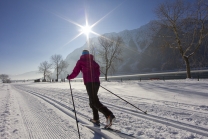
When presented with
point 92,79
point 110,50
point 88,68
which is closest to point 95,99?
point 92,79

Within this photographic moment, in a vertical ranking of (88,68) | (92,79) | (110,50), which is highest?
(110,50)

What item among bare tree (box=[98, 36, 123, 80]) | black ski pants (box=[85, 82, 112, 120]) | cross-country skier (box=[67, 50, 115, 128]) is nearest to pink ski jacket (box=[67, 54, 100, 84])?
cross-country skier (box=[67, 50, 115, 128])

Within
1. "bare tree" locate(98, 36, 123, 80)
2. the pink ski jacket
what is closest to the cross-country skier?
the pink ski jacket

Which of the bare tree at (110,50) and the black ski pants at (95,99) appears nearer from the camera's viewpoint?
the black ski pants at (95,99)

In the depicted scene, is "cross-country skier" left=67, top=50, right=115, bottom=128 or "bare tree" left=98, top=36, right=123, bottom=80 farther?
"bare tree" left=98, top=36, right=123, bottom=80

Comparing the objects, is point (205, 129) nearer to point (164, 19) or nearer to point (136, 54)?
point (164, 19)

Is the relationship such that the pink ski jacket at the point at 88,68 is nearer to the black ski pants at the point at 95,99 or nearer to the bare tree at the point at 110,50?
the black ski pants at the point at 95,99

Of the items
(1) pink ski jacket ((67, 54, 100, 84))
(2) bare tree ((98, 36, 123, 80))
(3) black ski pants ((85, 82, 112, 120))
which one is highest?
(2) bare tree ((98, 36, 123, 80))

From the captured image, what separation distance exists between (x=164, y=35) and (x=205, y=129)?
1889cm

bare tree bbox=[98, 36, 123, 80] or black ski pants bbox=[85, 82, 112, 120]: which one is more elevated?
bare tree bbox=[98, 36, 123, 80]

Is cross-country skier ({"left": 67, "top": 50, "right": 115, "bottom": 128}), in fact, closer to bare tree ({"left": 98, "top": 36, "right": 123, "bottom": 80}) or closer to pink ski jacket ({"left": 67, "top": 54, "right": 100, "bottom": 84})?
pink ski jacket ({"left": 67, "top": 54, "right": 100, "bottom": 84})

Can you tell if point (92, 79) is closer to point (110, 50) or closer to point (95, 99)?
point (95, 99)

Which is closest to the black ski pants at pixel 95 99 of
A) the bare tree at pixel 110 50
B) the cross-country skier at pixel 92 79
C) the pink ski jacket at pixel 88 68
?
the cross-country skier at pixel 92 79

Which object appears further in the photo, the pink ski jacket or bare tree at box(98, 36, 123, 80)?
bare tree at box(98, 36, 123, 80)
